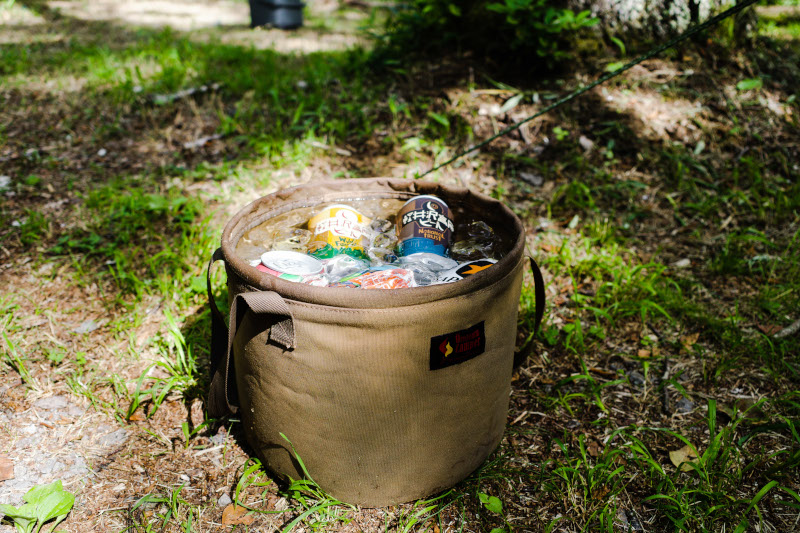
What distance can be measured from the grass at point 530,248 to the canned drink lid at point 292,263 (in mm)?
603

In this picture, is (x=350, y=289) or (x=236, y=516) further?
(x=236, y=516)

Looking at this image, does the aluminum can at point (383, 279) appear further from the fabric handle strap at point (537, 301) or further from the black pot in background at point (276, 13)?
the black pot in background at point (276, 13)

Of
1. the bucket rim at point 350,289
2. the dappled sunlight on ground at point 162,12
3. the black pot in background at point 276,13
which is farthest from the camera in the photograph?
the dappled sunlight on ground at point 162,12

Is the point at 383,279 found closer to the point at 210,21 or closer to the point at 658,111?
the point at 658,111

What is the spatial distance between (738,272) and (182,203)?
2681 mm

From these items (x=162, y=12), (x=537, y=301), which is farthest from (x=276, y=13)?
(x=537, y=301)

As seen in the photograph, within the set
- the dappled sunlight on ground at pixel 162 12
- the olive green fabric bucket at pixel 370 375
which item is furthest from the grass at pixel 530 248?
the dappled sunlight on ground at pixel 162 12

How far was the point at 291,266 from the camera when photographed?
1420mm

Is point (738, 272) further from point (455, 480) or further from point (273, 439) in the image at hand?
point (273, 439)

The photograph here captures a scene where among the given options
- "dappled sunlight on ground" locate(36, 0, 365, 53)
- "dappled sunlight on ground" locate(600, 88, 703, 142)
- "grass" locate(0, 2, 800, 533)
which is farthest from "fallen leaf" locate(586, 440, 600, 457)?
"dappled sunlight on ground" locate(36, 0, 365, 53)

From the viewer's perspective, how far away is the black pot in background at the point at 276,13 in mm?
6086

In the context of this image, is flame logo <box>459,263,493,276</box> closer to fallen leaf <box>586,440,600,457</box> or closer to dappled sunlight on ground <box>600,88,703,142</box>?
fallen leaf <box>586,440,600,457</box>

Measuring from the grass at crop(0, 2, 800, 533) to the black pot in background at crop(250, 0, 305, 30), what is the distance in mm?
2201

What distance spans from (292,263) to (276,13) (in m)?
5.67
